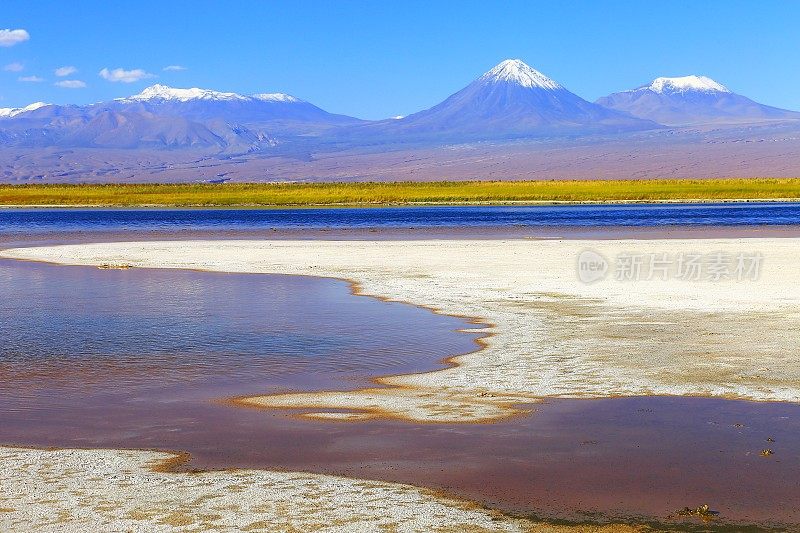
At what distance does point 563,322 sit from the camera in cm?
1792

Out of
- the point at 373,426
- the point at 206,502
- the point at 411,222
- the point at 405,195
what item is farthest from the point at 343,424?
the point at 405,195

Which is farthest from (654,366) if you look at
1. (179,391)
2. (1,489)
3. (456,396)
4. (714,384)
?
(1,489)

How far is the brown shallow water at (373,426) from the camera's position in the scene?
876cm

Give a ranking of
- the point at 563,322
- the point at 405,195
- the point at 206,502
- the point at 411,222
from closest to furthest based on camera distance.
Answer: the point at 206,502 → the point at 563,322 → the point at 411,222 → the point at 405,195

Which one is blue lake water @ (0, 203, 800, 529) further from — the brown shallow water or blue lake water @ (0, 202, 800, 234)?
blue lake water @ (0, 202, 800, 234)

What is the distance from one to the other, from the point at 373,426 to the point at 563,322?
302 inches

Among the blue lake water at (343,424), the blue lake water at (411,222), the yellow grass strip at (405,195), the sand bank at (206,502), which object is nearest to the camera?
the sand bank at (206,502)

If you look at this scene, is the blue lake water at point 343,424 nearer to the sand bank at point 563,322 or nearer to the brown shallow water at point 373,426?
the brown shallow water at point 373,426

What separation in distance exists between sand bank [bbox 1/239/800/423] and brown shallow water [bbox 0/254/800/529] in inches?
24.7

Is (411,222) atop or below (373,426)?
below

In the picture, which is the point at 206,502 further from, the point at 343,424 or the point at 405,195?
the point at 405,195

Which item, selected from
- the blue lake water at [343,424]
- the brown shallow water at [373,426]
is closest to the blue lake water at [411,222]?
the blue lake water at [343,424]

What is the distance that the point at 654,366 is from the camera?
13898 mm

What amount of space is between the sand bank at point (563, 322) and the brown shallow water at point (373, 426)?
0.63 m
